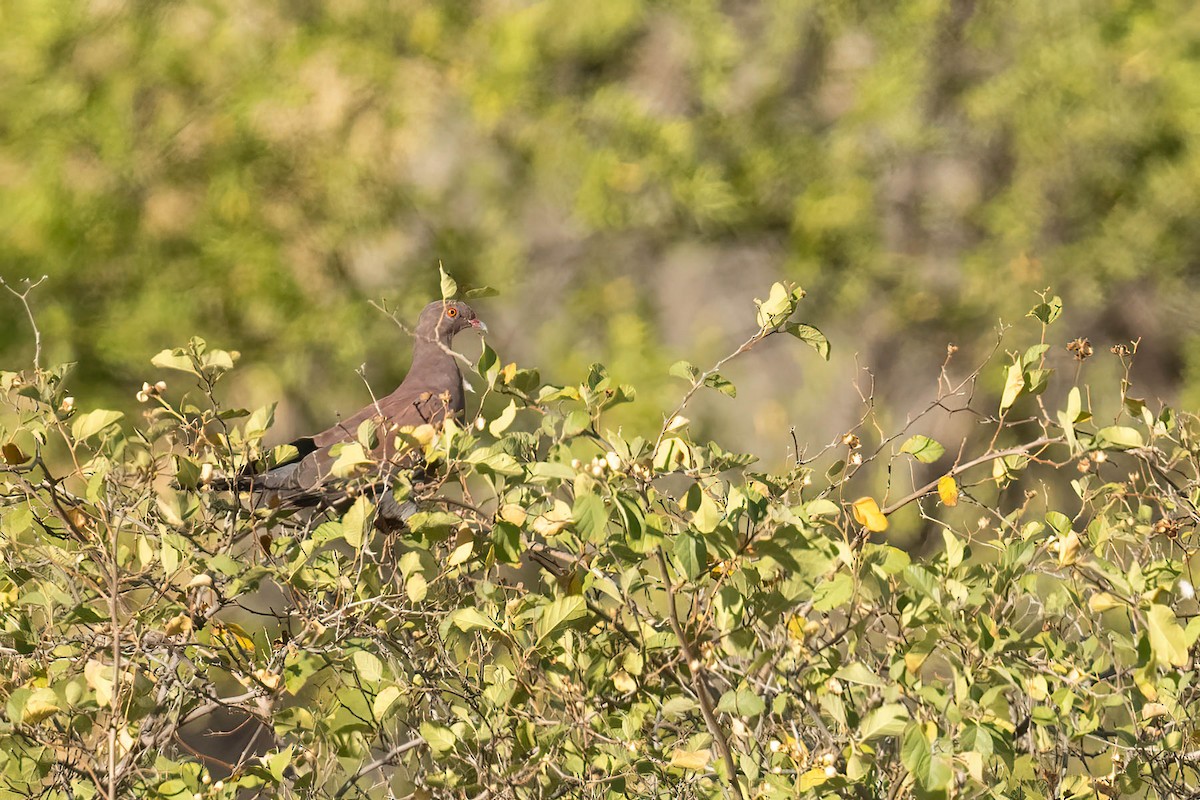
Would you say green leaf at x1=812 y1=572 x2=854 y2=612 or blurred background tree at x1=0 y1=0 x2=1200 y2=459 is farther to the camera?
blurred background tree at x1=0 y1=0 x2=1200 y2=459

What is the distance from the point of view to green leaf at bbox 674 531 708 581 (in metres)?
1.74

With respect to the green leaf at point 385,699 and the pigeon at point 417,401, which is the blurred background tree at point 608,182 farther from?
the green leaf at point 385,699

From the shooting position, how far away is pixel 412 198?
565cm

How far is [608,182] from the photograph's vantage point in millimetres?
5688

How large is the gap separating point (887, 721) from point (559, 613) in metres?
0.58

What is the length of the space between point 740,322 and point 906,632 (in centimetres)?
360

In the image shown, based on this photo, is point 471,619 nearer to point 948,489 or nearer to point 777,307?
point 777,307

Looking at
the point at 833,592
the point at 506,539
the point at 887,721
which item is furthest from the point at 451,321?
the point at 887,721

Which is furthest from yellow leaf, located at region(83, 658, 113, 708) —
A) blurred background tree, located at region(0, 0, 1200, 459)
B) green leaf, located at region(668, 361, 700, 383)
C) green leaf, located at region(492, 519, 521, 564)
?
blurred background tree, located at region(0, 0, 1200, 459)

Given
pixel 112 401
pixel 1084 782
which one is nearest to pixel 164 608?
pixel 1084 782

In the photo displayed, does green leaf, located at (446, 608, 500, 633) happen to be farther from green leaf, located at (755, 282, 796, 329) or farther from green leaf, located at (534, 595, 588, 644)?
green leaf, located at (755, 282, 796, 329)

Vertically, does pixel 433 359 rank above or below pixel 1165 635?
below

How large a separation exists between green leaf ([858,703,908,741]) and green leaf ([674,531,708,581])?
1.27 feet

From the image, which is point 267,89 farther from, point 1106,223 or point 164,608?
point 1106,223
